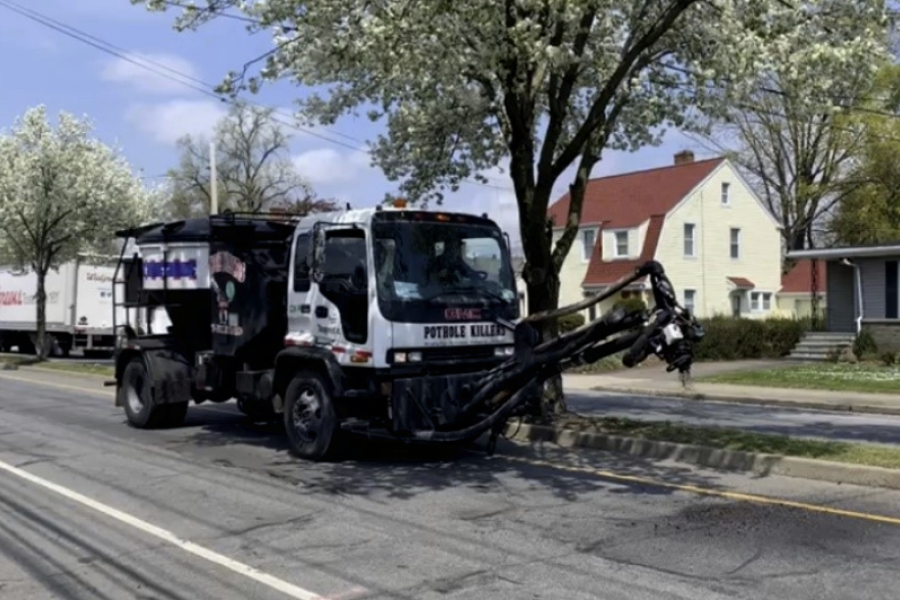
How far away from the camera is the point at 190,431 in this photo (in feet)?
46.3

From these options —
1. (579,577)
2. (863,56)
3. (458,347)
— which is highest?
(863,56)

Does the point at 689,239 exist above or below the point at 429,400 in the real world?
above

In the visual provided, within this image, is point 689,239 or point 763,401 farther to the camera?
point 689,239

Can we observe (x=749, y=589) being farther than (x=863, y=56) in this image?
No

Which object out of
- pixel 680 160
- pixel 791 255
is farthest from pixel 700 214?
pixel 791 255

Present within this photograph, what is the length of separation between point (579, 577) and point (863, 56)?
6846 mm

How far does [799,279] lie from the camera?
2248 inches

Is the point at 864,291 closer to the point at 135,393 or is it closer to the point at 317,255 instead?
the point at 135,393

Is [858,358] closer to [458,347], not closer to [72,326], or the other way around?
[458,347]

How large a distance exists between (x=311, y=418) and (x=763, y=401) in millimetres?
12254

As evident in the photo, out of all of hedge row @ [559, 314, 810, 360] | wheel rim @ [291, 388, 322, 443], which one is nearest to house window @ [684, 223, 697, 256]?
hedge row @ [559, 314, 810, 360]

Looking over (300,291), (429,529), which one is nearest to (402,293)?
(300,291)

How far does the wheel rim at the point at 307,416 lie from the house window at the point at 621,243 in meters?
33.0

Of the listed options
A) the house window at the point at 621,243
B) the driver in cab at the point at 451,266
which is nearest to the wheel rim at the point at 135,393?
the driver in cab at the point at 451,266
